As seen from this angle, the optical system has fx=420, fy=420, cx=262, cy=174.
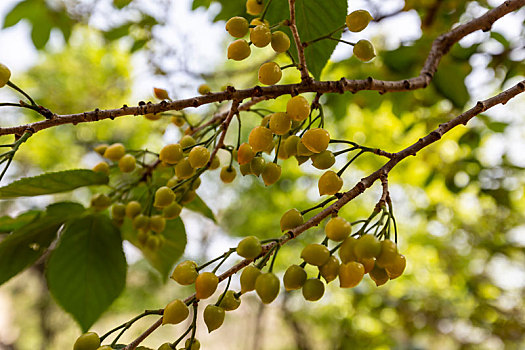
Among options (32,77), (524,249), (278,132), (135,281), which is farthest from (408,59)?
(135,281)

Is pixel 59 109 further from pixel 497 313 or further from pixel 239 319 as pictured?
pixel 239 319

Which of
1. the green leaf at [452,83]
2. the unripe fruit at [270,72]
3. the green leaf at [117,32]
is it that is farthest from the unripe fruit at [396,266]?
the green leaf at [117,32]

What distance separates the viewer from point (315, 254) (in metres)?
0.41

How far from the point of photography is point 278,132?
0.49 m

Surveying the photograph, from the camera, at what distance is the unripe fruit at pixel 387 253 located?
0.40 meters

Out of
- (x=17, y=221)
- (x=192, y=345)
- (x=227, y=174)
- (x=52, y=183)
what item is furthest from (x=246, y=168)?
(x=17, y=221)

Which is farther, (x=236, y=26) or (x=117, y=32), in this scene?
(x=117, y=32)

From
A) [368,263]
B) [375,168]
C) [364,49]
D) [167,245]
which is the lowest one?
[375,168]

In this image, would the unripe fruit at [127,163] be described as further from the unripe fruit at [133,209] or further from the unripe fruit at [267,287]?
the unripe fruit at [267,287]

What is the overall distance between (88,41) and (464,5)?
3474 millimetres

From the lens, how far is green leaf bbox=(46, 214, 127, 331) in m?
0.72

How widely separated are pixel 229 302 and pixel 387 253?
17cm

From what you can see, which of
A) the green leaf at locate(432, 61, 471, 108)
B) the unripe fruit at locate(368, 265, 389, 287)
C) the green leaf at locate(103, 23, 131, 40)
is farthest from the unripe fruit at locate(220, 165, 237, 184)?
the green leaf at locate(103, 23, 131, 40)

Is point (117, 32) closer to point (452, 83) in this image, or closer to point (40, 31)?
point (40, 31)
